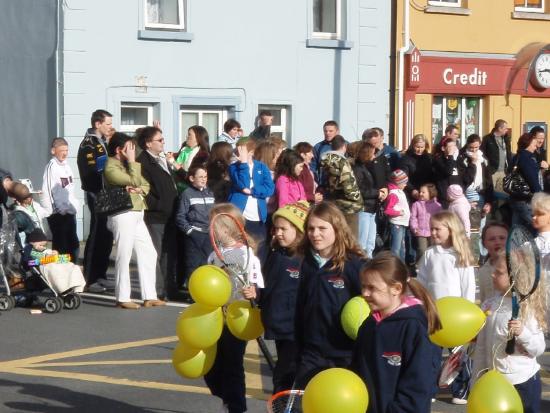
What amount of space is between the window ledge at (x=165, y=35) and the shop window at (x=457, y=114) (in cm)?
615

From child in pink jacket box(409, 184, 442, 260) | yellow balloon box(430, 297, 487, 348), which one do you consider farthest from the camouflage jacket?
yellow balloon box(430, 297, 487, 348)

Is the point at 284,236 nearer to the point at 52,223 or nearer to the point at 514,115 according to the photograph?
the point at 52,223

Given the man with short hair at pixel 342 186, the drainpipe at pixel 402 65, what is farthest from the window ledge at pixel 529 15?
the man with short hair at pixel 342 186

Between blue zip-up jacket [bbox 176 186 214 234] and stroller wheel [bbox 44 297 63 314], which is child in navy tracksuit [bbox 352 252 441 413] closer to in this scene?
stroller wheel [bbox 44 297 63 314]

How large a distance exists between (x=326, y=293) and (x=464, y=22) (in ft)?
65.8

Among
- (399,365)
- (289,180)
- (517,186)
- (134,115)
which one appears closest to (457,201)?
(517,186)

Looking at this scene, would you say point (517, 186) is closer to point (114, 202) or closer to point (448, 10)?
point (114, 202)

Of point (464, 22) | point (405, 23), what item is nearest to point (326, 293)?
point (405, 23)

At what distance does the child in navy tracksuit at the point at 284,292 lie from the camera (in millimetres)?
7070

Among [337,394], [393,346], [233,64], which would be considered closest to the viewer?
[337,394]

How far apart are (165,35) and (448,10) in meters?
6.61

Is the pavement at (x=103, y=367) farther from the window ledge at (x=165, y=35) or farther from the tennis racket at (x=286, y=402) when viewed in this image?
the window ledge at (x=165, y=35)

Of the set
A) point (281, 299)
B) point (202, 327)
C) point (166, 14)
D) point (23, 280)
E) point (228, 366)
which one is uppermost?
point (166, 14)

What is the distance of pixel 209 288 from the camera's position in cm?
737
